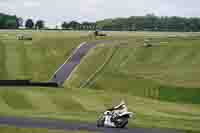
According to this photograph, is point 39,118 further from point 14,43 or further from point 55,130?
point 14,43

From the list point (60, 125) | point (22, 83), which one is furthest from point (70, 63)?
point (60, 125)

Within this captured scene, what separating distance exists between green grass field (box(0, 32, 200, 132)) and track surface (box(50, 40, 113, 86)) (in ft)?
4.25

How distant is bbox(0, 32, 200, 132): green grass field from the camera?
5334 centimetres

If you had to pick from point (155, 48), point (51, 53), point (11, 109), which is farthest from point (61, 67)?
point (11, 109)

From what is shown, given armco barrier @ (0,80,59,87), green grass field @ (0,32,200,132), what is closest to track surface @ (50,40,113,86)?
green grass field @ (0,32,200,132)

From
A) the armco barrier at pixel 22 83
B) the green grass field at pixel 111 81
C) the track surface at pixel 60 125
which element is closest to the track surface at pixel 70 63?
the green grass field at pixel 111 81

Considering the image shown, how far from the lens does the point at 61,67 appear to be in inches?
3337

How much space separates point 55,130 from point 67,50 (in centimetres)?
5834

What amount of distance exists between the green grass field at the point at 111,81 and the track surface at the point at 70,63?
1.29 metres

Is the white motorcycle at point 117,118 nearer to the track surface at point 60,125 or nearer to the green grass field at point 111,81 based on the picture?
the track surface at point 60,125

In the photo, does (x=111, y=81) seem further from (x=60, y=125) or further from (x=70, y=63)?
(x=60, y=125)

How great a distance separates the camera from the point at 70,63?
86.5 m

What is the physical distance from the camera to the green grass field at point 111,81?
53.3 meters

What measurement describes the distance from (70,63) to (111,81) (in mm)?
15764
